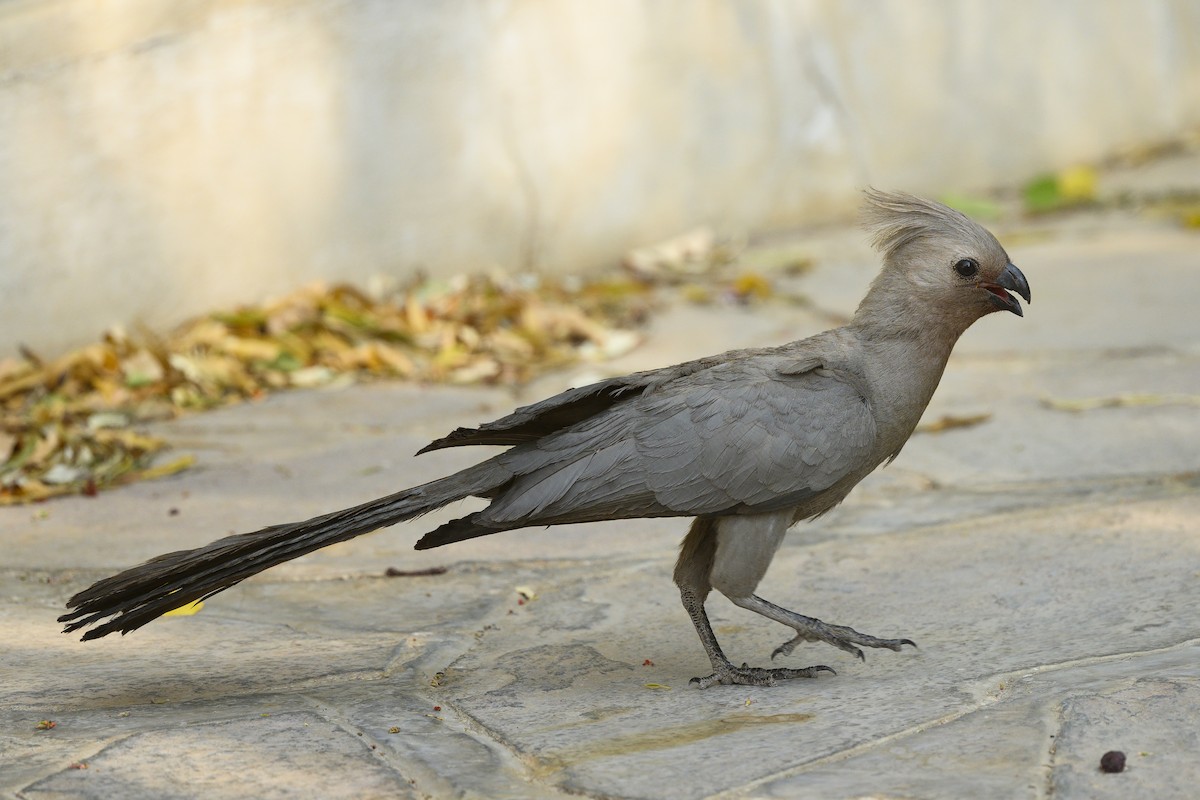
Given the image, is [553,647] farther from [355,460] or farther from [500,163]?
[500,163]

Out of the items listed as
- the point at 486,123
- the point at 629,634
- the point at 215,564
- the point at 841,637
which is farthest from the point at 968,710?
the point at 486,123

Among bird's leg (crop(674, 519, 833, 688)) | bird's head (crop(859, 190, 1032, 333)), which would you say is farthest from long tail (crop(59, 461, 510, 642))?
bird's head (crop(859, 190, 1032, 333))

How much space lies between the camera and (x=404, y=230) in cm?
654

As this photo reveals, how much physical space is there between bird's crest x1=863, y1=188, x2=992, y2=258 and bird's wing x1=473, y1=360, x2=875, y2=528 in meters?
0.45

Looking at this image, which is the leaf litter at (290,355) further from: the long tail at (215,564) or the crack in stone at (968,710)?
the crack in stone at (968,710)

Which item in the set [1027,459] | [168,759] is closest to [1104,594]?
[1027,459]

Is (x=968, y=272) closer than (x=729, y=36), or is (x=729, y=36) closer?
(x=968, y=272)

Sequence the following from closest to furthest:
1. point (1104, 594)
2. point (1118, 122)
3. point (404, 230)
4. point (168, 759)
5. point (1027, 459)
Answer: point (168, 759) → point (1104, 594) → point (1027, 459) → point (404, 230) → point (1118, 122)

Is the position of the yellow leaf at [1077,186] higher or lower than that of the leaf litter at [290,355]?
higher

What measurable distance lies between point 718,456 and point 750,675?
484 millimetres

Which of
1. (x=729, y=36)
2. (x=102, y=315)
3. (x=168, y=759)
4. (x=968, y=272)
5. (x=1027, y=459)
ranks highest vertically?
(x=729, y=36)

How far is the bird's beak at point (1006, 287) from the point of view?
3316 millimetres

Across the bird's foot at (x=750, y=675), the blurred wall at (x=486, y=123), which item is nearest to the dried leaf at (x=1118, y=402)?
the bird's foot at (x=750, y=675)

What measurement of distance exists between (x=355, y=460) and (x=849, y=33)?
4.05 meters
